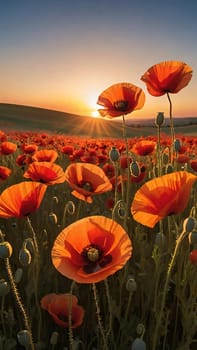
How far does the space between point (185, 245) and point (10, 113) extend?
43.8m

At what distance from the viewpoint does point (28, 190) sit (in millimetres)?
1571

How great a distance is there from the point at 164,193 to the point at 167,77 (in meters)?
1.12

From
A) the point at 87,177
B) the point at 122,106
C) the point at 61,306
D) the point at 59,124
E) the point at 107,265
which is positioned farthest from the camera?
the point at 59,124

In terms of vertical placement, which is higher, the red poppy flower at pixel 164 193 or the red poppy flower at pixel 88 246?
the red poppy flower at pixel 164 193

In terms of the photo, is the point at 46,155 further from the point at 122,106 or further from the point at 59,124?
the point at 59,124

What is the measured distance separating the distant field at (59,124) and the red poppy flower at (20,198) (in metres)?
33.3

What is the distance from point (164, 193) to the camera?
130 centimetres

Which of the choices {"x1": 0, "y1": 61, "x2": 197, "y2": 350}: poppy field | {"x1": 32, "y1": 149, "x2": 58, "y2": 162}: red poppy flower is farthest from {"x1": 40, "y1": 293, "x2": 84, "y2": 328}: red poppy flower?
{"x1": 32, "y1": 149, "x2": 58, "y2": 162}: red poppy flower

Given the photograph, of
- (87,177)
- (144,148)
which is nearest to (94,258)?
(87,177)

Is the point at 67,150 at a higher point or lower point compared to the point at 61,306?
higher

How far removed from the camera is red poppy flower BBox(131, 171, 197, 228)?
129 centimetres

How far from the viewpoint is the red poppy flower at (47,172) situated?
221cm

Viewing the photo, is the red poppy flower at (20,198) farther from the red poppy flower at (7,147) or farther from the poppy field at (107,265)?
the red poppy flower at (7,147)

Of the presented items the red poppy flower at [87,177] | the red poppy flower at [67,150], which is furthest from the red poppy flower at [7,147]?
the red poppy flower at [87,177]
